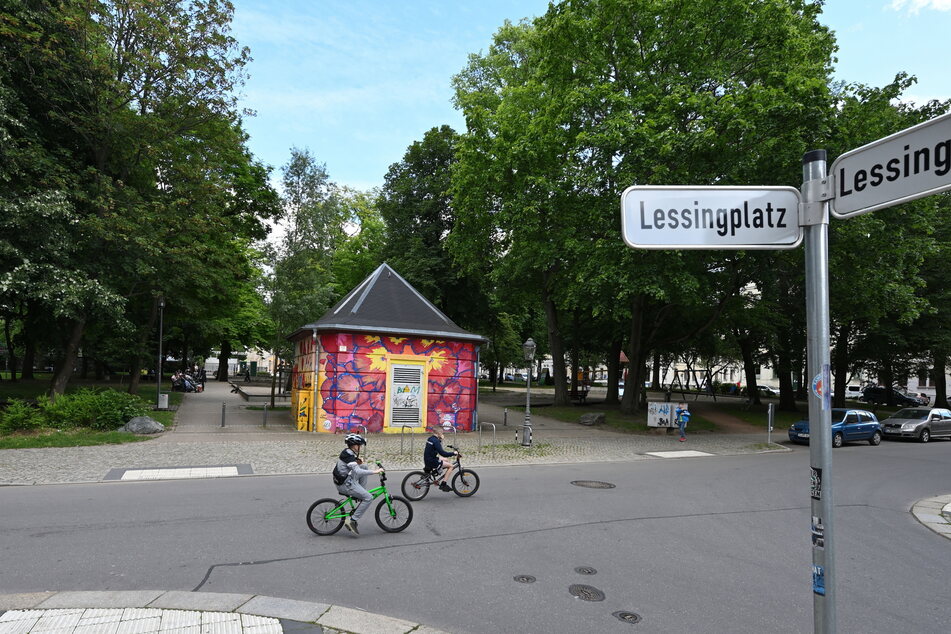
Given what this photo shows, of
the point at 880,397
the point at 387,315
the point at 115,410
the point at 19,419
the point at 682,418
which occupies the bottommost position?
the point at 880,397

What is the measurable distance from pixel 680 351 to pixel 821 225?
1574 inches

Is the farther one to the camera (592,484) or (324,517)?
(592,484)

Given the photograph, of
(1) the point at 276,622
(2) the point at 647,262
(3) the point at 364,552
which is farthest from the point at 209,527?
(2) the point at 647,262

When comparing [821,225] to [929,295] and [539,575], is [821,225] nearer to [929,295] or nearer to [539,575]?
[539,575]

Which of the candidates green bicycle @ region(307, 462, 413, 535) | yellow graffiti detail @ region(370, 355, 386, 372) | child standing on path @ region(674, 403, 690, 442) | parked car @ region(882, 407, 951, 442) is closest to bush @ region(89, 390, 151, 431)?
yellow graffiti detail @ region(370, 355, 386, 372)

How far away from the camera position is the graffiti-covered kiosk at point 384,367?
21000 millimetres

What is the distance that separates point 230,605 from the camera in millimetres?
5227

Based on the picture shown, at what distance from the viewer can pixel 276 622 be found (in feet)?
15.9

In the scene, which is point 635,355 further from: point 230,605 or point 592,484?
point 230,605

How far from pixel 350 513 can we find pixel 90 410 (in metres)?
14.9

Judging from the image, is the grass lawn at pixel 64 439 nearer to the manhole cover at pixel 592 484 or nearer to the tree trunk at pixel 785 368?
the manhole cover at pixel 592 484

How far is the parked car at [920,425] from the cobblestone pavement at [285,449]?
225 inches

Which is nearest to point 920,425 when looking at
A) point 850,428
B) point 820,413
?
point 850,428

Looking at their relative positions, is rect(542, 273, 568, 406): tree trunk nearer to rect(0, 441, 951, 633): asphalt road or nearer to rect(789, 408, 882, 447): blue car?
rect(789, 408, 882, 447): blue car
